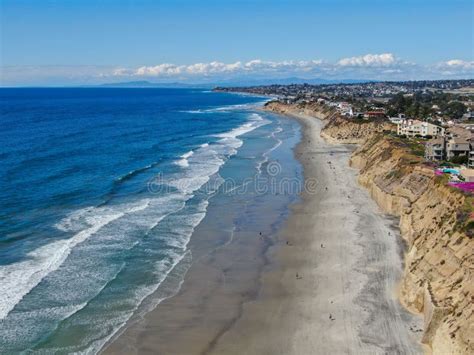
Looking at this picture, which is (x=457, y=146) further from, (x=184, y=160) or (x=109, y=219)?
(x=109, y=219)

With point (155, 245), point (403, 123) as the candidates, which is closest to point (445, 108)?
point (403, 123)

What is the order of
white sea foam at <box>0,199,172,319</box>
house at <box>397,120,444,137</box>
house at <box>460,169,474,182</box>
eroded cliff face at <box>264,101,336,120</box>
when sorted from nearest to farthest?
white sea foam at <box>0,199,172,319</box>
house at <box>460,169,474,182</box>
house at <box>397,120,444,137</box>
eroded cliff face at <box>264,101,336,120</box>

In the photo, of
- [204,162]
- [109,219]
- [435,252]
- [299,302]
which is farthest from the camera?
[204,162]

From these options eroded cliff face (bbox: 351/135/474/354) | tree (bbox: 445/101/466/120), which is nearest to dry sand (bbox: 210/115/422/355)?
eroded cliff face (bbox: 351/135/474/354)

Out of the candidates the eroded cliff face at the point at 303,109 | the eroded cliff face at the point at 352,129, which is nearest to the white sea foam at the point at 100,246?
the eroded cliff face at the point at 352,129

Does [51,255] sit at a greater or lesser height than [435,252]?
lesser

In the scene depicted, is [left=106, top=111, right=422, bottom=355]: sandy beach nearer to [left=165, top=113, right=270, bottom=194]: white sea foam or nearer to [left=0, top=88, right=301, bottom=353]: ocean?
[left=0, top=88, right=301, bottom=353]: ocean

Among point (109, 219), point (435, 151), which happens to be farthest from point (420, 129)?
point (109, 219)

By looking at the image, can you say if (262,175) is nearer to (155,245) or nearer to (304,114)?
(155,245)
